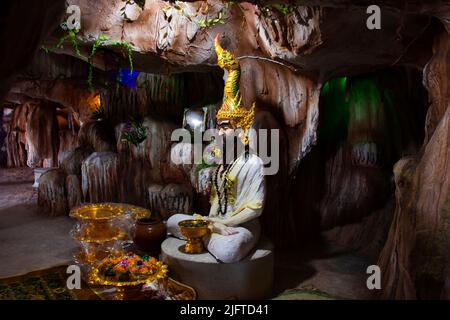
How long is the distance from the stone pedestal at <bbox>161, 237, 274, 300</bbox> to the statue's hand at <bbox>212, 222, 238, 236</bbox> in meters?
0.25

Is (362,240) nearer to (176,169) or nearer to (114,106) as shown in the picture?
(176,169)

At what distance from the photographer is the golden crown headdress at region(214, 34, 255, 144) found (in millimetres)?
4223

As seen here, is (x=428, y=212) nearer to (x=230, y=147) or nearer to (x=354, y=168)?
(x=230, y=147)

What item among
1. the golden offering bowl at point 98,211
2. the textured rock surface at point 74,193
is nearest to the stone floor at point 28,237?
the textured rock surface at point 74,193

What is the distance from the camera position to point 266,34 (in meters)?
4.04

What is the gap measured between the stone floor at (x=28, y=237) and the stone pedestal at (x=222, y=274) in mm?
1888

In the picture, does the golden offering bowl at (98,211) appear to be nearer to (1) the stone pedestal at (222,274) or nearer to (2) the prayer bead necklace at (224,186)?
(1) the stone pedestal at (222,274)

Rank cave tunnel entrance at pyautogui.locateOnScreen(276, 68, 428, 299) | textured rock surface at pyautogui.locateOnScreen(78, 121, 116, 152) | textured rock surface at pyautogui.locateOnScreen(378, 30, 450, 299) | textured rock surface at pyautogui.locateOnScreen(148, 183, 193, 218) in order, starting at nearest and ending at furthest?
textured rock surface at pyautogui.locateOnScreen(378, 30, 450, 299), cave tunnel entrance at pyautogui.locateOnScreen(276, 68, 428, 299), textured rock surface at pyautogui.locateOnScreen(148, 183, 193, 218), textured rock surface at pyautogui.locateOnScreen(78, 121, 116, 152)

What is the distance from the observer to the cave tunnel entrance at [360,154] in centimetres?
555

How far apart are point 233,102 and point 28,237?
4062 mm

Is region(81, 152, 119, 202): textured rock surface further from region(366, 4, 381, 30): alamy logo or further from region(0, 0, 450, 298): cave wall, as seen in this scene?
region(366, 4, 381, 30): alamy logo

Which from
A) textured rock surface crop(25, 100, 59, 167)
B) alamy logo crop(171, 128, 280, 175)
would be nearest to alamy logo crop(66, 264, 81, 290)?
alamy logo crop(171, 128, 280, 175)

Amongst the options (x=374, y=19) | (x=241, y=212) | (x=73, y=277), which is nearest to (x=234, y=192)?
(x=241, y=212)
